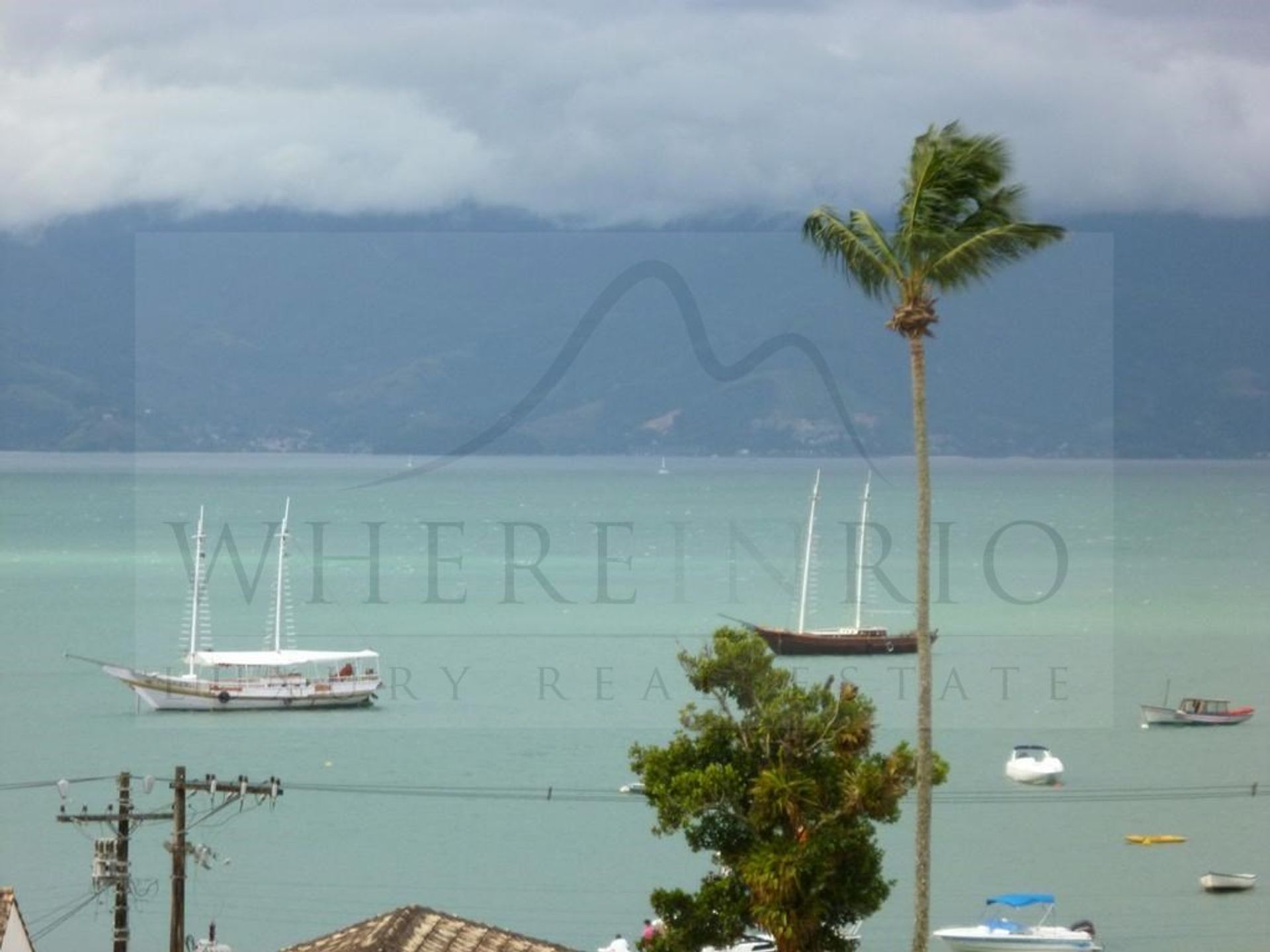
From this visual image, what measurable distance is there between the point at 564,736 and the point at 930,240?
4248 centimetres

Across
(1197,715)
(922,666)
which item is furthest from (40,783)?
(922,666)

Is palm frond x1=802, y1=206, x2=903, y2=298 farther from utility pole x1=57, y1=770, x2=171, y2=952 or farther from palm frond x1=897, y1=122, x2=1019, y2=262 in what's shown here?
utility pole x1=57, y1=770, x2=171, y2=952

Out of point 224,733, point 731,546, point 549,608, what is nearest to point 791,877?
point 224,733

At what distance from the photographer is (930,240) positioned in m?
22.5

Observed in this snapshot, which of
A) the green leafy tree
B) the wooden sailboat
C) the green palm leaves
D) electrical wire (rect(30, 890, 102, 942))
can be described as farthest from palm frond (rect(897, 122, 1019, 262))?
the wooden sailboat

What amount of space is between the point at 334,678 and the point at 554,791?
16.9 meters

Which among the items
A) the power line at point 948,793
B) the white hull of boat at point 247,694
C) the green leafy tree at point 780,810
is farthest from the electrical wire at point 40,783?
the green leafy tree at point 780,810

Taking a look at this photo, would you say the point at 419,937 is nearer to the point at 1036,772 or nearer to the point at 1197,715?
the point at 1036,772

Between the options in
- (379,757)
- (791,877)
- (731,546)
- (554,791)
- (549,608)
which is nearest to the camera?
(791,877)

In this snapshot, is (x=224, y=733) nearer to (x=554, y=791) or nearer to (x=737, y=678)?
(x=554, y=791)

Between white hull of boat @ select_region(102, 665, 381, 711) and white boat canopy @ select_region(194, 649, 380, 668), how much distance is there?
807mm

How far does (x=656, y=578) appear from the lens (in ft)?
422

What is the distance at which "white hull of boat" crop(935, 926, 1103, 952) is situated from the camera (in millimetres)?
36344

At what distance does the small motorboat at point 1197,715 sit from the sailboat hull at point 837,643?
1751cm
